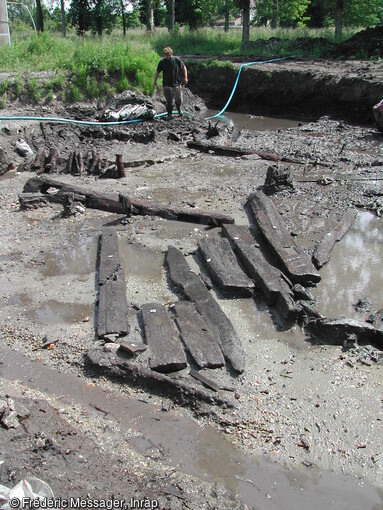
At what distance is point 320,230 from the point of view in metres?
8.26

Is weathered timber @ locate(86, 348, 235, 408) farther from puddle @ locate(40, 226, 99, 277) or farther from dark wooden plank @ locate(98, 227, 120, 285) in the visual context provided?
puddle @ locate(40, 226, 99, 277)

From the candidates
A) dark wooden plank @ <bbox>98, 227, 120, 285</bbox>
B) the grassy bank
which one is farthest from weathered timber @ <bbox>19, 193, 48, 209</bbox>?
the grassy bank

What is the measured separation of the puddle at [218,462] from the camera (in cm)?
353

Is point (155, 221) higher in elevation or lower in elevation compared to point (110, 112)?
lower

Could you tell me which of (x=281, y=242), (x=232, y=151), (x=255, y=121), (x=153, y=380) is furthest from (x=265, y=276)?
(x=255, y=121)

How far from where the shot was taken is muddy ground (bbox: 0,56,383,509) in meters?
3.54

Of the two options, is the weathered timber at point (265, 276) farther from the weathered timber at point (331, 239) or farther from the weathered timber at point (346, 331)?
the weathered timber at point (331, 239)

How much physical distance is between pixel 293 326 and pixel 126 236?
354 cm

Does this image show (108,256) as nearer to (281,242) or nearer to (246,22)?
(281,242)

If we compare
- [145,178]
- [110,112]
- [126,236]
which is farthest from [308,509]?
[110,112]

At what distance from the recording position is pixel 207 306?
5.68 metres

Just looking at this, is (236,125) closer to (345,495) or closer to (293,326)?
(293,326)

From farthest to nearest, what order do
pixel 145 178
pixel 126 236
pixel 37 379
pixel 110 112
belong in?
pixel 110 112
pixel 145 178
pixel 126 236
pixel 37 379

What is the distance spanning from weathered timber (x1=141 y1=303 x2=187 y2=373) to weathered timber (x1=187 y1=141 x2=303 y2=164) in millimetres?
7500
